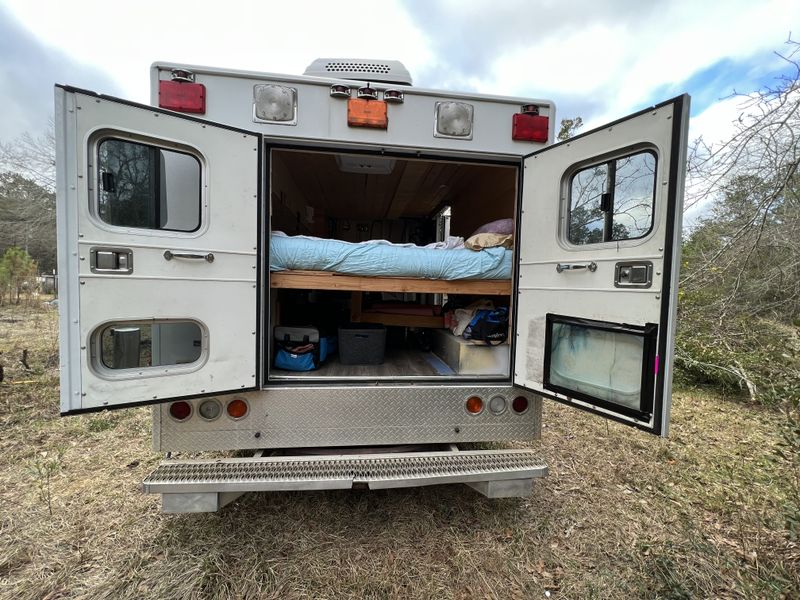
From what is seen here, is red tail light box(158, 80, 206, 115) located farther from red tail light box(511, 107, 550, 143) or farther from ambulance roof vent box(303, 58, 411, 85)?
red tail light box(511, 107, 550, 143)

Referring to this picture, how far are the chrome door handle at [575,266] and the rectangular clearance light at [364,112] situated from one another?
4.20ft

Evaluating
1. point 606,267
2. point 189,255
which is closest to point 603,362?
point 606,267

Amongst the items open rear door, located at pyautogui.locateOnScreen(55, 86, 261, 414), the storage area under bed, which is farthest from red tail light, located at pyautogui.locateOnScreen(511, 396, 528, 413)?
open rear door, located at pyautogui.locateOnScreen(55, 86, 261, 414)

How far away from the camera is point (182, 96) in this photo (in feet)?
6.38

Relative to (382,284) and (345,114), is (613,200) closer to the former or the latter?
(382,284)

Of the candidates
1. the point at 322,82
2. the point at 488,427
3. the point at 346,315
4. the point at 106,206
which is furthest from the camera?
the point at 346,315

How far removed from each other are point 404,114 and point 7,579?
3100 millimetres

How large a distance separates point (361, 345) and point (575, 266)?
1.67m

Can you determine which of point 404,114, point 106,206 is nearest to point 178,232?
point 106,206

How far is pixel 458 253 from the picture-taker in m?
2.57

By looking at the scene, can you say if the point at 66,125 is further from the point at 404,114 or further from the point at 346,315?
the point at 346,315

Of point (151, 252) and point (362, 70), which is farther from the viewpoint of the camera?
point (362, 70)

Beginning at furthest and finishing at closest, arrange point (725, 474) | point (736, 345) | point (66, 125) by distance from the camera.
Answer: point (736, 345)
point (725, 474)
point (66, 125)

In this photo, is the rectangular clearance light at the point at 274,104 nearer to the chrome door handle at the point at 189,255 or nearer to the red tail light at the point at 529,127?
the chrome door handle at the point at 189,255
